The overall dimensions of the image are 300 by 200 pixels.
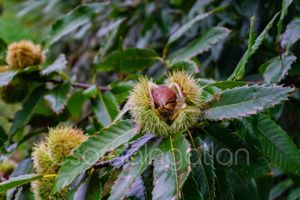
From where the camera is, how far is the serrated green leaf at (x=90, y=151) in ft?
2.43

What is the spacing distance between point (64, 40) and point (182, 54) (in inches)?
55.6

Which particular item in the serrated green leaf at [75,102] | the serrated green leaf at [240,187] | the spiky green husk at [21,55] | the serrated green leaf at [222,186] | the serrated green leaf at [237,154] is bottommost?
the serrated green leaf at [240,187]

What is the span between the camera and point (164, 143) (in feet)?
2.41

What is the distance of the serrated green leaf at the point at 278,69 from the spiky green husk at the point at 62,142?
444 millimetres

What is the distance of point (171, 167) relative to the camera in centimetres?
68

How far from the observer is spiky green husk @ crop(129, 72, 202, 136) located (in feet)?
2.37

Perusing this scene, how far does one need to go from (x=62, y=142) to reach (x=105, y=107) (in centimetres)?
35

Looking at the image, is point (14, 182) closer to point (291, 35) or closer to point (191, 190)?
point (191, 190)

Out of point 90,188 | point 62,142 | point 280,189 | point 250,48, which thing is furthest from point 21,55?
point 280,189

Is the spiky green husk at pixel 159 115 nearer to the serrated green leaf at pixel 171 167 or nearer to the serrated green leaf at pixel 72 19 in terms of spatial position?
the serrated green leaf at pixel 171 167

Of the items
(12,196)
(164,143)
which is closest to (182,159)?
(164,143)

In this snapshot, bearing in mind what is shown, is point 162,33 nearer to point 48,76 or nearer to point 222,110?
point 48,76

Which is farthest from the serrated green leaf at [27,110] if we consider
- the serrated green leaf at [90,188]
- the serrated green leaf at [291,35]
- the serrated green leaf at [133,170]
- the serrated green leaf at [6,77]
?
the serrated green leaf at [291,35]

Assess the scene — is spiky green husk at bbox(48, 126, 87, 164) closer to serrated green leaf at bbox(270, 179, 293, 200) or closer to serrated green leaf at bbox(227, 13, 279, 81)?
serrated green leaf at bbox(227, 13, 279, 81)
